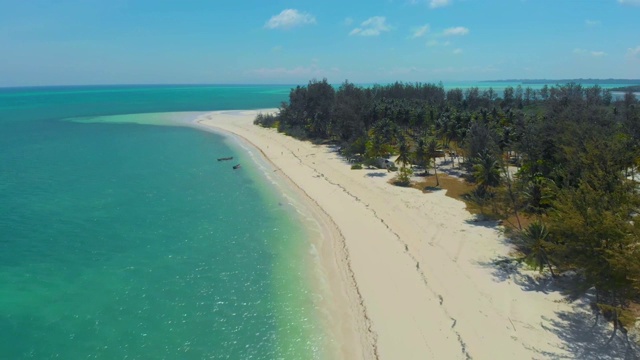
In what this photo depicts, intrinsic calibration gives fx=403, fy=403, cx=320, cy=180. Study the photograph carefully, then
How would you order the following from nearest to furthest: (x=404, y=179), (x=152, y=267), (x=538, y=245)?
(x=538, y=245)
(x=152, y=267)
(x=404, y=179)

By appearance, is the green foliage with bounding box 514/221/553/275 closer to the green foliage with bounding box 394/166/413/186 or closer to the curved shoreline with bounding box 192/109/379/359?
the curved shoreline with bounding box 192/109/379/359

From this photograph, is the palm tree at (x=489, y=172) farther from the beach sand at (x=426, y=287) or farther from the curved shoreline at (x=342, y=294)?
the curved shoreline at (x=342, y=294)

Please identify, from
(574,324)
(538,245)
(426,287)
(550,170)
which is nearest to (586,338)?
(574,324)

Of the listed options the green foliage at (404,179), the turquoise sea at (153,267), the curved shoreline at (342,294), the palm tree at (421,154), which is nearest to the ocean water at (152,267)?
the turquoise sea at (153,267)

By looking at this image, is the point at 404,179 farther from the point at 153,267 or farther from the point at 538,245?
the point at 153,267

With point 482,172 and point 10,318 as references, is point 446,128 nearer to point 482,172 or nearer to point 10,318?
point 482,172

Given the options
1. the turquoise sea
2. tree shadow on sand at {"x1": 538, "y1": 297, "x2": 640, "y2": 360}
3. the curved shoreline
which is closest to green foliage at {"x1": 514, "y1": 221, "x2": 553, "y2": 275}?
tree shadow on sand at {"x1": 538, "y1": 297, "x2": 640, "y2": 360}

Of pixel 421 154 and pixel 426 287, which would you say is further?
pixel 421 154
